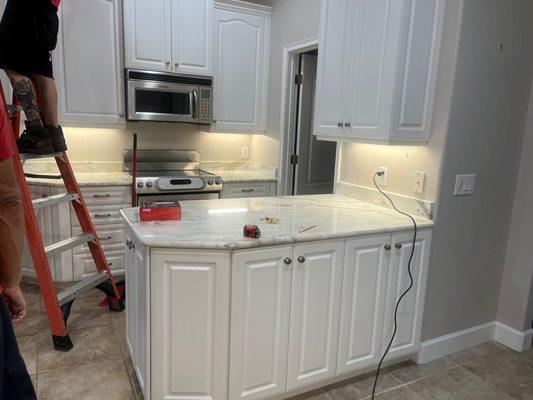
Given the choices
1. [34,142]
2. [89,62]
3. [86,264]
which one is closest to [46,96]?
[34,142]

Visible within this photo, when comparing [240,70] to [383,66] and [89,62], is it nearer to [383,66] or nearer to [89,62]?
[89,62]

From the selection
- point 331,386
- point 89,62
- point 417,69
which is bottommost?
point 331,386

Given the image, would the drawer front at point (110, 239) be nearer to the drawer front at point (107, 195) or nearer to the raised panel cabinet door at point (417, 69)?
the drawer front at point (107, 195)

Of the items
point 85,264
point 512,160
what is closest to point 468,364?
point 512,160

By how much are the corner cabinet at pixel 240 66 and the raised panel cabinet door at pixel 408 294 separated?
2346 mm

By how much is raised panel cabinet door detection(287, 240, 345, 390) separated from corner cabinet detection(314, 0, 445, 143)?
2.44 feet

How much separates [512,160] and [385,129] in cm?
99

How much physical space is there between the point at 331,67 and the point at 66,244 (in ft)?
6.55

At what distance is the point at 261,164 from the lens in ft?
14.2

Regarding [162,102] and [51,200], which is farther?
[162,102]

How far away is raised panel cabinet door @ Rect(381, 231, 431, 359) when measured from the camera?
2.21 meters

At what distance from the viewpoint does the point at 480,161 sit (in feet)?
7.94

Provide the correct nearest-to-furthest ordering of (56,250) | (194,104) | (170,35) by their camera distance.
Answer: (56,250)
(170,35)
(194,104)

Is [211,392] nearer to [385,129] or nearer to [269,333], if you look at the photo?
[269,333]
